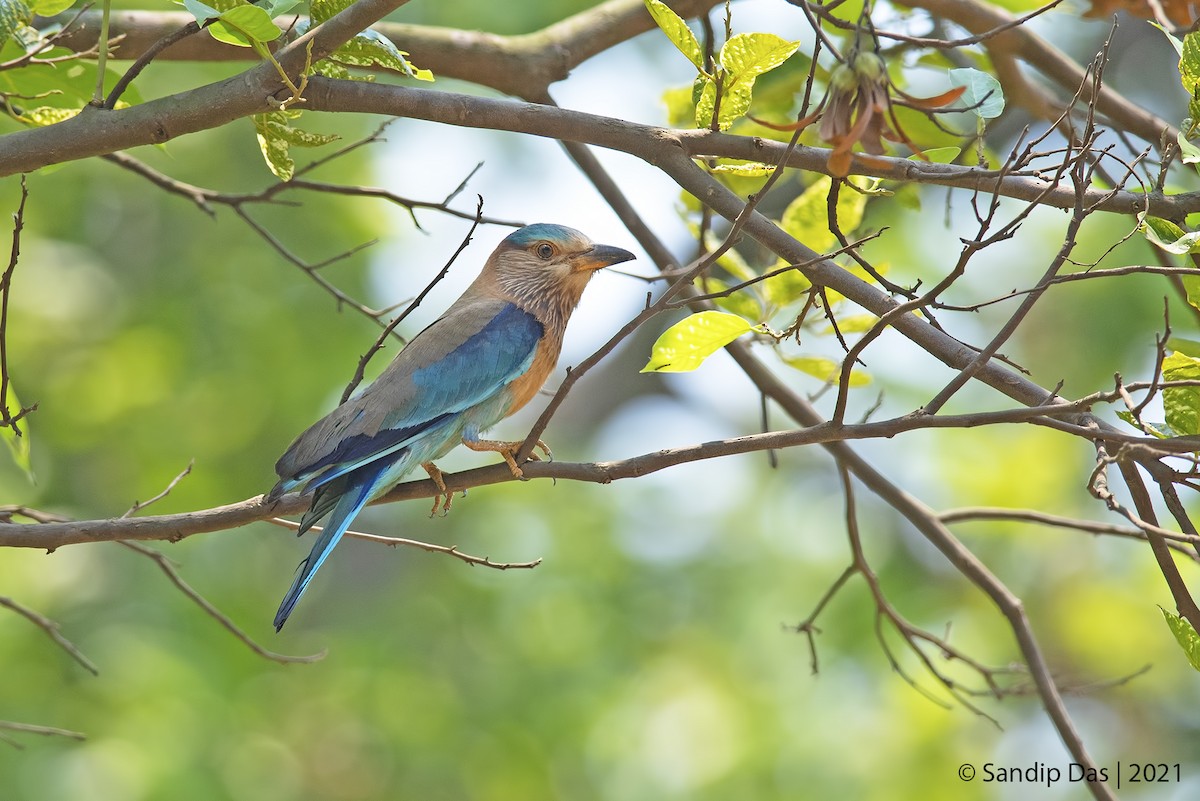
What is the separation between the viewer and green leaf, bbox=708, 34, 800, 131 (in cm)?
250

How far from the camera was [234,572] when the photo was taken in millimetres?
7688

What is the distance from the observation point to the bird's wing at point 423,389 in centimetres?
319

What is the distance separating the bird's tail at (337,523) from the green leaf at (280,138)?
0.87m

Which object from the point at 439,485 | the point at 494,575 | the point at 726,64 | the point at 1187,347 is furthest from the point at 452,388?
the point at 494,575

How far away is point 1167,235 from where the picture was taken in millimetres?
2500

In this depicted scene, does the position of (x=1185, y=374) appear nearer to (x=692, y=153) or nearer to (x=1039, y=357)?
(x=692, y=153)

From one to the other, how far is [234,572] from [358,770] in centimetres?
154

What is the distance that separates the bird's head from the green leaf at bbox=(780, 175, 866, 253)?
1114 millimetres

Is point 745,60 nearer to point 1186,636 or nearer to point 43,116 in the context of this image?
point 1186,636

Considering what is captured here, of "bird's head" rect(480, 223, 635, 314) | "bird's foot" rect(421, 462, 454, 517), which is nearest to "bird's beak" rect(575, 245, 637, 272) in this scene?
"bird's head" rect(480, 223, 635, 314)

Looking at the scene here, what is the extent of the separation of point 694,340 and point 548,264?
2036 mm

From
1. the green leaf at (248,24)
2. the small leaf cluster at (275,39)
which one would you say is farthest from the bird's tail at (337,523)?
the green leaf at (248,24)

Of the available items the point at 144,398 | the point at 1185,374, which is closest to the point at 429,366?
the point at 1185,374

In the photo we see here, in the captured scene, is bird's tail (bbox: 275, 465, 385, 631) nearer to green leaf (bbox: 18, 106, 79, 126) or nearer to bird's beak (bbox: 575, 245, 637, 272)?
green leaf (bbox: 18, 106, 79, 126)
